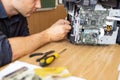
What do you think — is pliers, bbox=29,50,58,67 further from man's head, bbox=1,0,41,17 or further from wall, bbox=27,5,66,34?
wall, bbox=27,5,66,34

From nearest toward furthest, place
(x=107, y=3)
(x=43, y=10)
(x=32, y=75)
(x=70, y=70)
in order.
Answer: (x=32, y=75), (x=70, y=70), (x=107, y=3), (x=43, y=10)

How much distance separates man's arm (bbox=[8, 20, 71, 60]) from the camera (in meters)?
0.88

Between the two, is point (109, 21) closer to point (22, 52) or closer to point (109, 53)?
point (109, 53)

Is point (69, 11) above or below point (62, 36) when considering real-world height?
above

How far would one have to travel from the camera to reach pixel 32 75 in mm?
633

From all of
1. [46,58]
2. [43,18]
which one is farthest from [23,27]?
[43,18]

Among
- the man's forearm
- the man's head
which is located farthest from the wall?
the man's forearm

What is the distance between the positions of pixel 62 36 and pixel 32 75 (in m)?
0.46

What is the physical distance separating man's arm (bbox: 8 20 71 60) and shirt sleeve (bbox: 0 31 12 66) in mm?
18

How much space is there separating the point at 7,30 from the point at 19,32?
0.40 ft

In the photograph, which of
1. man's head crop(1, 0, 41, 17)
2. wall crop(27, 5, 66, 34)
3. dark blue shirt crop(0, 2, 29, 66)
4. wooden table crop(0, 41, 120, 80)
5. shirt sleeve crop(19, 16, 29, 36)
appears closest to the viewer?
wooden table crop(0, 41, 120, 80)

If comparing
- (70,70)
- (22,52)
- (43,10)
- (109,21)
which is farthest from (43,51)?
(43,10)

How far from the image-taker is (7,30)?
1166 millimetres

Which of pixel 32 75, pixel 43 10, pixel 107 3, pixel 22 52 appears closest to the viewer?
pixel 32 75
